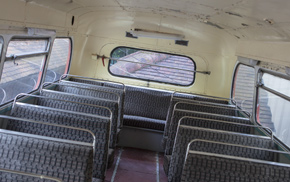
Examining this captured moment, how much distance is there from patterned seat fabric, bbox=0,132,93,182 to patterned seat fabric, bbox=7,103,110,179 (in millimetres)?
880

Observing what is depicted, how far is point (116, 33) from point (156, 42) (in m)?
0.91

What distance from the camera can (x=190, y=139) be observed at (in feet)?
13.3

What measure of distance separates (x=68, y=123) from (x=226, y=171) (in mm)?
1919

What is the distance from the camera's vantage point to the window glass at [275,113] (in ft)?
15.8

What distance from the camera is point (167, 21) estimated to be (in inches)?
287

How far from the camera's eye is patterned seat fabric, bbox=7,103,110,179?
377 cm

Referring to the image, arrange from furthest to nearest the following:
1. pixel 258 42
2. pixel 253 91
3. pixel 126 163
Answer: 1. pixel 253 91
2. pixel 126 163
3. pixel 258 42

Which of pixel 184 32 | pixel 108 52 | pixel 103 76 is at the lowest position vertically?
pixel 103 76

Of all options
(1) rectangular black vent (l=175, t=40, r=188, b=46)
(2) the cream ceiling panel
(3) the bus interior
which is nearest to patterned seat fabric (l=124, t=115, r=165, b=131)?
(3) the bus interior

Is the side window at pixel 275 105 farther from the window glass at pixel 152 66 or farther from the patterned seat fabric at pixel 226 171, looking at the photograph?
the window glass at pixel 152 66

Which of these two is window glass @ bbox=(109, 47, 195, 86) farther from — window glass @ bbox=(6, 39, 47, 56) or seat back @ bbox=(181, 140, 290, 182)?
seat back @ bbox=(181, 140, 290, 182)

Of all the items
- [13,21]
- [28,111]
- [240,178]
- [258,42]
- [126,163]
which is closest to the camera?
[240,178]

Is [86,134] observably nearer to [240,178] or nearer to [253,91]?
[240,178]

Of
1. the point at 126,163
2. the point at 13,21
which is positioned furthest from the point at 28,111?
the point at 126,163
